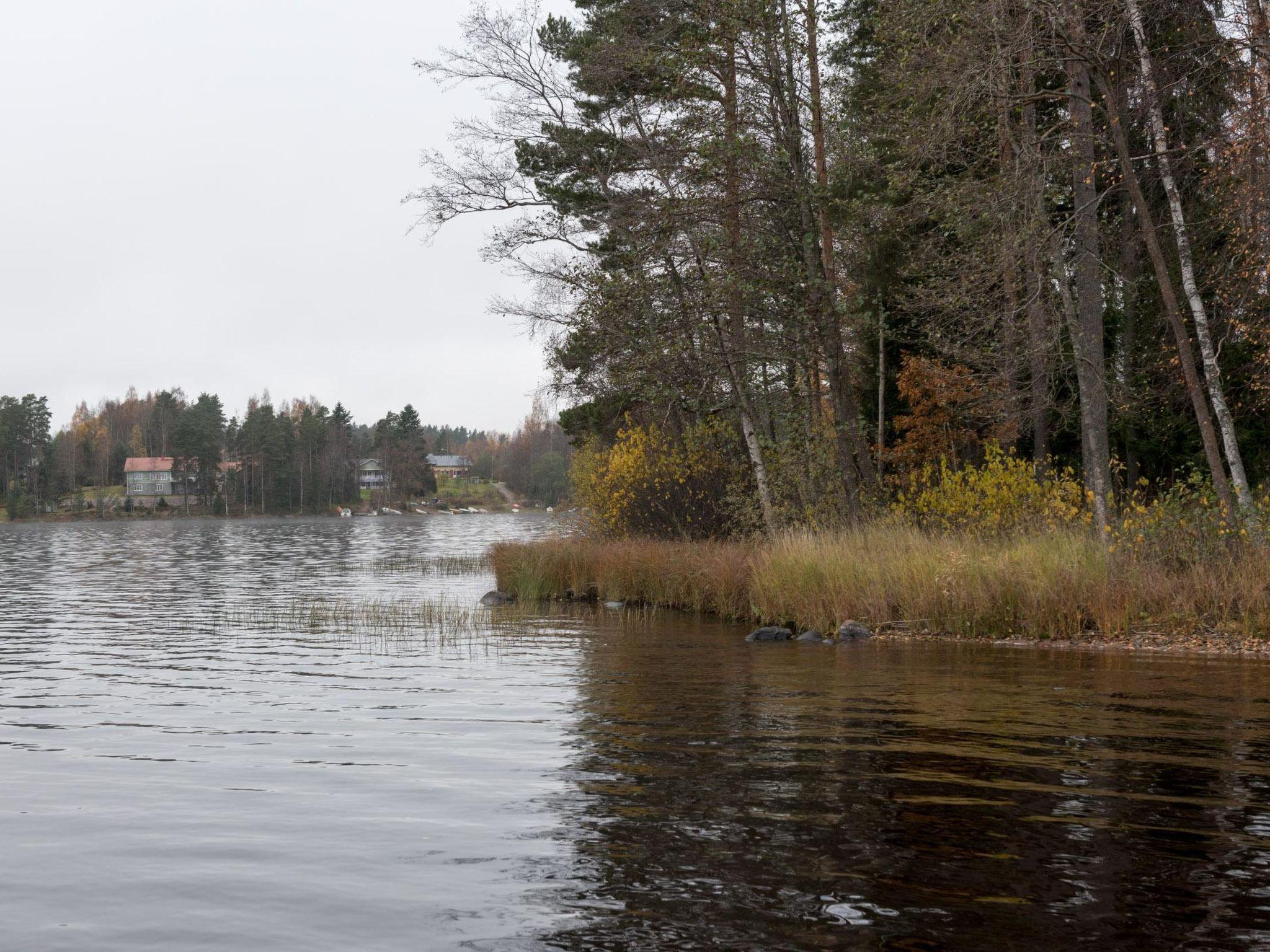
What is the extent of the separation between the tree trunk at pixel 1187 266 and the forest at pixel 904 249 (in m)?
0.07

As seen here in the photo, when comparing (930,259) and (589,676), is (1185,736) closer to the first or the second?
(589,676)

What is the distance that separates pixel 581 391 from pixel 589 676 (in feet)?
53.7

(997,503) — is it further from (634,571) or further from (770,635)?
(634,571)

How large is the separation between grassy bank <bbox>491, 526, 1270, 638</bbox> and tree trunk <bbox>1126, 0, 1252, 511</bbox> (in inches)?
79.3

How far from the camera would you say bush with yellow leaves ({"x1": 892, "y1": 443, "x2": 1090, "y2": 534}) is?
17.7 m

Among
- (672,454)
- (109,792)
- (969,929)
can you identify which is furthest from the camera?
(672,454)

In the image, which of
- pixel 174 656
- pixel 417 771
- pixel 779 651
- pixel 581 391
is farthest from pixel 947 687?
pixel 581 391

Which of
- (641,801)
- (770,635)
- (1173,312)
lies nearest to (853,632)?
(770,635)

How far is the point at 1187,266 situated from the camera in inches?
653

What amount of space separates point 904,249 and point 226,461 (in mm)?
130067

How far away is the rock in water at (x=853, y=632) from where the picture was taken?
615 inches

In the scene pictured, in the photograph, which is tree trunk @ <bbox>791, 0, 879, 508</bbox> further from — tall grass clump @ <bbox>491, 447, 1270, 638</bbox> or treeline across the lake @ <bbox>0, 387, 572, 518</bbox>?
treeline across the lake @ <bbox>0, 387, 572, 518</bbox>

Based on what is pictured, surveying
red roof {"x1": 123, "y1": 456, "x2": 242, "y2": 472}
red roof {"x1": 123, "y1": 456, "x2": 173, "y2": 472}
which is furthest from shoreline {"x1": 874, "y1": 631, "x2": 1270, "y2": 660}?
red roof {"x1": 123, "y1": 456, "x2": 173, "y2": 472}

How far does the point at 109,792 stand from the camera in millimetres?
7434
